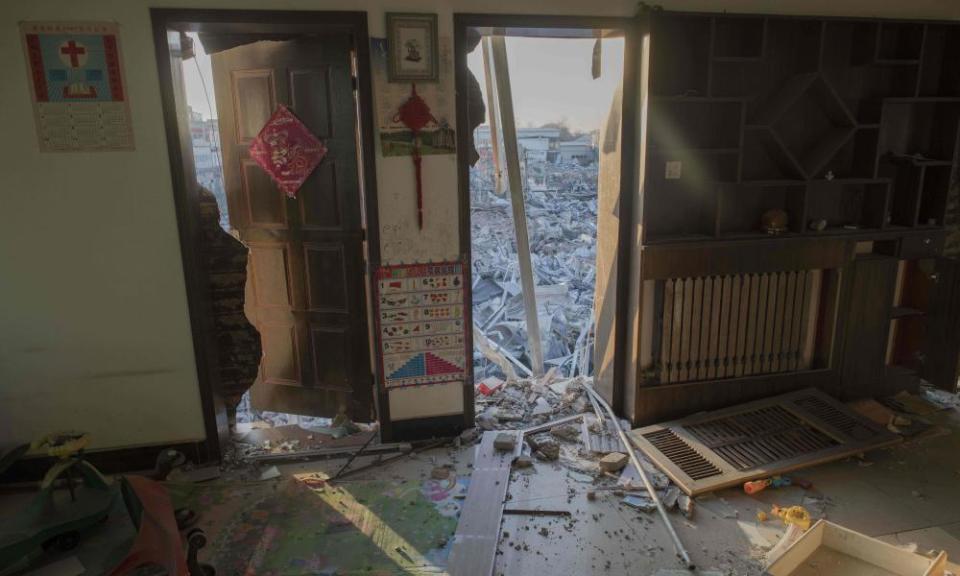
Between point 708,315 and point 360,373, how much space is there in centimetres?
201

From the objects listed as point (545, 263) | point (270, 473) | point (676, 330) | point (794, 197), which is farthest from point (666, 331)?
point (545, 263)

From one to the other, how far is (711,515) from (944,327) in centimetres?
217

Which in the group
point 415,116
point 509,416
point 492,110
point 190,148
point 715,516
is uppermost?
point 492,110

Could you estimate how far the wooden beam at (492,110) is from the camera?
388 centimetres

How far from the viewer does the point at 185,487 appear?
2.88 m

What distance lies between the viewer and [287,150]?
3.15 meters

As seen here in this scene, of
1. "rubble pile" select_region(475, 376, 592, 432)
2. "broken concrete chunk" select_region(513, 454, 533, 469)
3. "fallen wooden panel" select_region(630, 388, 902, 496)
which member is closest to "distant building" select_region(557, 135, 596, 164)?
"rubble pile" select_region(475, 376, 592, 432)

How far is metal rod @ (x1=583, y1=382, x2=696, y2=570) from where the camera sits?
248 centimetres

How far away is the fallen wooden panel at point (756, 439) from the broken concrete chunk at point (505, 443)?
66 cm

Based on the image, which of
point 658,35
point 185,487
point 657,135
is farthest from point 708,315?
point 185,487

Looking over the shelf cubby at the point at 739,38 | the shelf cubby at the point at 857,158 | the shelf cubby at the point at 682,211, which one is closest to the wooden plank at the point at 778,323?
the shelf cubby at the point at 682,211

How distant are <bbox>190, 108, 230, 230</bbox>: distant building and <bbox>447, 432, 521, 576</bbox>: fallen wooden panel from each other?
1.89m

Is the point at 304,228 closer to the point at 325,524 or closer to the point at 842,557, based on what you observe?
the point at 325,524

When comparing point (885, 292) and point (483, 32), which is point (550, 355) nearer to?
point (885, 292)
